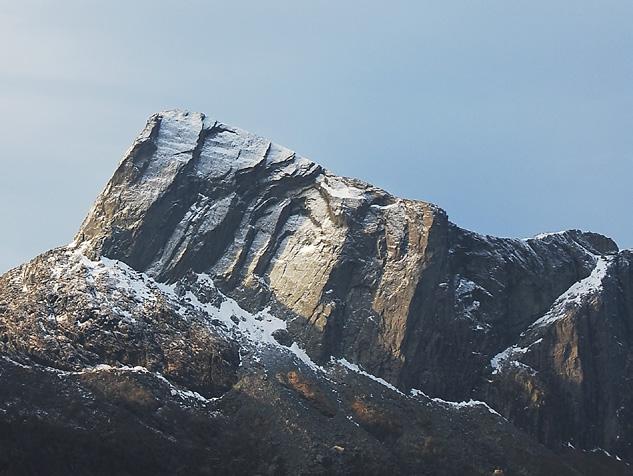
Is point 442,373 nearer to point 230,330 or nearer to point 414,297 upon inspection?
point 414,297

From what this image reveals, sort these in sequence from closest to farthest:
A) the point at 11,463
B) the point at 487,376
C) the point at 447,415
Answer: the point at 11,463 → the point at 447,415 → the point at 487,376

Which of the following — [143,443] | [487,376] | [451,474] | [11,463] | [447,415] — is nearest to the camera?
[11,463]

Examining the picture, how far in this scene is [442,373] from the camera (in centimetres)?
19700

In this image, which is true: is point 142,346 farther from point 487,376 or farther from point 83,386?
point 487,376

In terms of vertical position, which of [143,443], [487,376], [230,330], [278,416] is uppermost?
[487,376]

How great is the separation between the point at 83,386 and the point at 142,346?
13755 mm

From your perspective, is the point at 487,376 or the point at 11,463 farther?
the point at 487,376

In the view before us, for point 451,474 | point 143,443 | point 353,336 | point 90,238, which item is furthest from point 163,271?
point 451,474

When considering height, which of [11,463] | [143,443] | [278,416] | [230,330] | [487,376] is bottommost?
[11,463]

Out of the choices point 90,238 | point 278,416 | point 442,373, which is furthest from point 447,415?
point 90,238

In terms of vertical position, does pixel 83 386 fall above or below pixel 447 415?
below

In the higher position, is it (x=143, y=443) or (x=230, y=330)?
(x=230, y=330)

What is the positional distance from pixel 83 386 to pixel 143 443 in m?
14.0

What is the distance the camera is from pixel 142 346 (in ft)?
577
